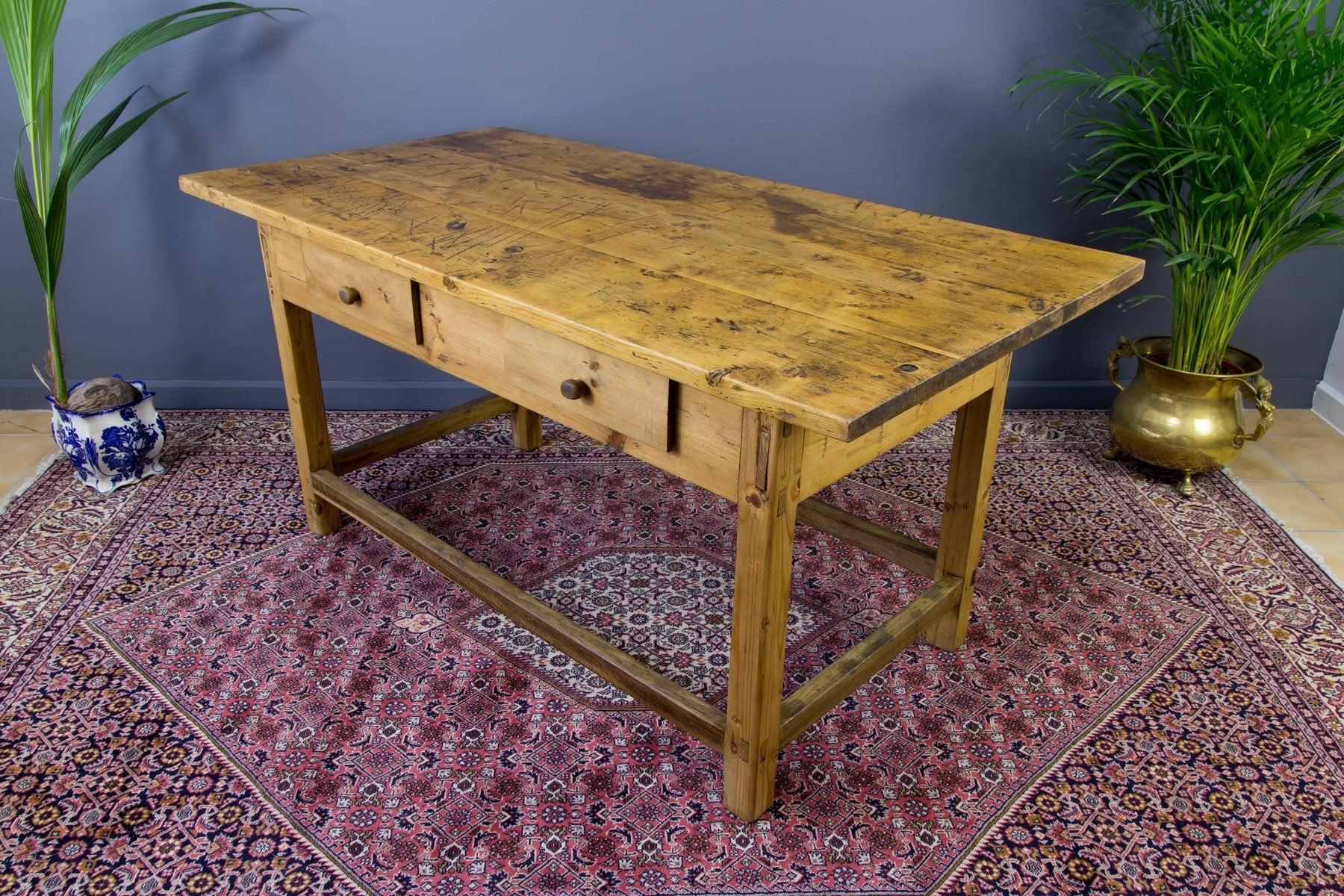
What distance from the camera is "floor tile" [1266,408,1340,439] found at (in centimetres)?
365

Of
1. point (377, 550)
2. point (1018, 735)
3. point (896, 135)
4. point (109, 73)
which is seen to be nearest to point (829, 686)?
point (1018, 735)

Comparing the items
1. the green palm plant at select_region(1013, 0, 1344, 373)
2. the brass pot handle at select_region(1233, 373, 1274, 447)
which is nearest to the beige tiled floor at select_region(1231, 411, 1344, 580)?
the brass pot handle at select_region(1233, 373, 1274, 447)

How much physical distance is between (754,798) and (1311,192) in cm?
274

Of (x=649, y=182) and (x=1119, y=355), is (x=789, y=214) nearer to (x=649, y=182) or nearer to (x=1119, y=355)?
(x=649, y=182)

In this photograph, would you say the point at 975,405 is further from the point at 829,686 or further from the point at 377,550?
the point at 377,550

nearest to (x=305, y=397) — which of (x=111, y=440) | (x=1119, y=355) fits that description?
(x=111, y=440)

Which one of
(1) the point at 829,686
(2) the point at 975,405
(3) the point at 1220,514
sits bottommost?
(3) the point at 1220,514

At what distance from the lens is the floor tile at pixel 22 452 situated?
329 centimetres

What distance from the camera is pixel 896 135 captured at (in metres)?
3.39

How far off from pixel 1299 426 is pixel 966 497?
80.9 inches

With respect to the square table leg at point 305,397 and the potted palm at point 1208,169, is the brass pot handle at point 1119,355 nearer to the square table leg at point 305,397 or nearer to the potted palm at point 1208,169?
the potted palm at point 1208,169

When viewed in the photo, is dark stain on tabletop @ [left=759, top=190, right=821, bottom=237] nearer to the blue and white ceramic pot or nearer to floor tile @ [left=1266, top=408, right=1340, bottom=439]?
the blue and white ceramic pot

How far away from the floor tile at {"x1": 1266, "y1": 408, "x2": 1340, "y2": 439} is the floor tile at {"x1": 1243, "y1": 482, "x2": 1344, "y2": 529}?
1.30 feet

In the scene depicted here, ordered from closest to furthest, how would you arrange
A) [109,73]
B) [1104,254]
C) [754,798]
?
[754,798]
[1104,254]
[109,73]
